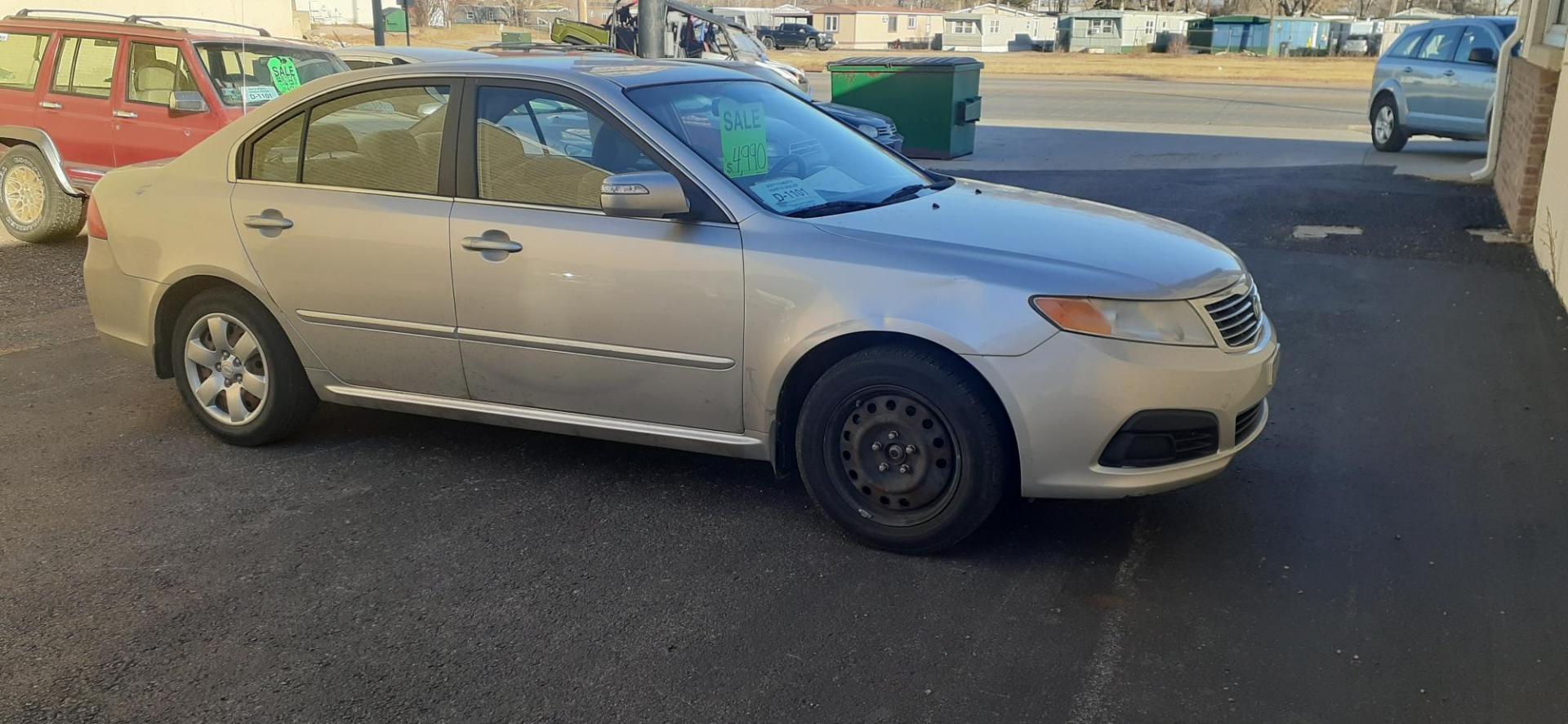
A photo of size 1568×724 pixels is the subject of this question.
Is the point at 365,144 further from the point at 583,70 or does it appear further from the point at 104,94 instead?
the point at 104,94

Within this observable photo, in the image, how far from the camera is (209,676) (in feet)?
11.2

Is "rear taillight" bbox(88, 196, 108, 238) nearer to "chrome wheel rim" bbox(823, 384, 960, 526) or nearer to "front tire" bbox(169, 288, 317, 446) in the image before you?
"front tire" bbox(169, 288, 317, 446)

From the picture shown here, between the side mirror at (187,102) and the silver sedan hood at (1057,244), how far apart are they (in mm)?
6829

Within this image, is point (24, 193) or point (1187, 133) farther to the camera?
point (1187, 133)

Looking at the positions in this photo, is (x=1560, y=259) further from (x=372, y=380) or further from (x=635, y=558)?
(x=372, y=380)

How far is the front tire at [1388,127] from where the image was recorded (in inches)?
618

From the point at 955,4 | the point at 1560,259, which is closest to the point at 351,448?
the point at 1560,259

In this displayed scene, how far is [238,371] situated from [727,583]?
250 cm

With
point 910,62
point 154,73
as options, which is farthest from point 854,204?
point 910,62

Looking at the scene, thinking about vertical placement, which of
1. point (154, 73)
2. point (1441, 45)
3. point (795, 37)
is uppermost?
point (795, 37)

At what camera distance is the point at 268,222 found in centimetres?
490

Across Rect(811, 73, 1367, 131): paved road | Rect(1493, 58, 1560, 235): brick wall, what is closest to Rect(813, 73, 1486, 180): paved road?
Rect(811, 73, 1367, 131): paved road

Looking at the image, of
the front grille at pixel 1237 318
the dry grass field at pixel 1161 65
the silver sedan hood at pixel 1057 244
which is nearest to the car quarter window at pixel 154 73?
the silver sedan hood at pixel 1057 244

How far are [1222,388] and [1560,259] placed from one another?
5.36 m
